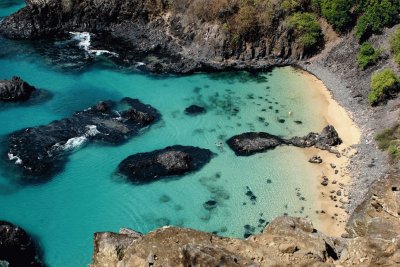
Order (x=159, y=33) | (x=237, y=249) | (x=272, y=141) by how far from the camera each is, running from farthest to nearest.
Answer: (x=159, y=33), (x=272, y=141), (x=237, y=249)

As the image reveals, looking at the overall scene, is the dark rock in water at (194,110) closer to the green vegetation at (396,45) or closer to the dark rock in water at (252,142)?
the dark rock in water at (252,142)

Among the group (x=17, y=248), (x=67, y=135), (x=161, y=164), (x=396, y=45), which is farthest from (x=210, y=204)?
(x=396, y=45)

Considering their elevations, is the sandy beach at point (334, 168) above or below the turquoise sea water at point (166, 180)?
above

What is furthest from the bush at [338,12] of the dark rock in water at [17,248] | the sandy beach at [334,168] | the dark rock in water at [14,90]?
the dark rock in water at [17,248]

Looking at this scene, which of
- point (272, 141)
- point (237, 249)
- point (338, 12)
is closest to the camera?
point (237, 249)

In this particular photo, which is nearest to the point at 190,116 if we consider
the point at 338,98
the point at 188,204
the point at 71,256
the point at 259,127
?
the point at 259,127

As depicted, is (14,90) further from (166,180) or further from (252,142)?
(252,142)
